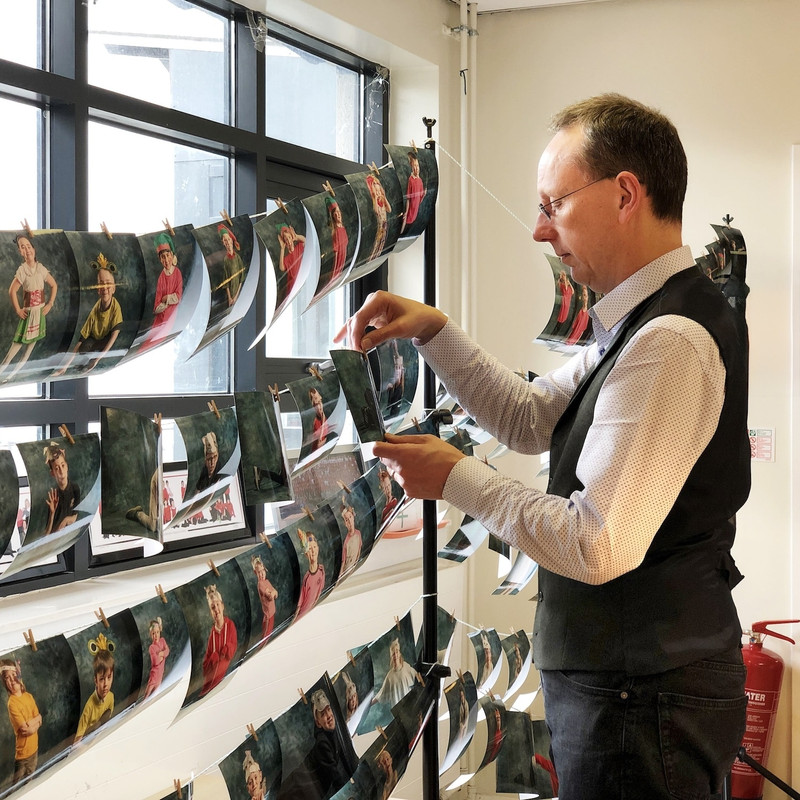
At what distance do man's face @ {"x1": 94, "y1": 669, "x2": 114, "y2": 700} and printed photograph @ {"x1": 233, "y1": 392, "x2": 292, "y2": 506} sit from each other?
Answer: 237 millimetres

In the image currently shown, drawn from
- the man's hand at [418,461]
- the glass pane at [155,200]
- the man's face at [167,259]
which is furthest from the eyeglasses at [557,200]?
the glass pane at [155,200]

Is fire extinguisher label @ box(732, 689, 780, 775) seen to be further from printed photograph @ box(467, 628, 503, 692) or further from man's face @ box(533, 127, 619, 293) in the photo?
man's face @ box(533, 127, 619, 293)

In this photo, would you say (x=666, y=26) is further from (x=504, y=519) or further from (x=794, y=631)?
(x=504, y=519)

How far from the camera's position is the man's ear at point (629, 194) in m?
1.34

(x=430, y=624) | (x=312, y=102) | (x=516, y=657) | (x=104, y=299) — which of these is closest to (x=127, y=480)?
(x=104, y=299)

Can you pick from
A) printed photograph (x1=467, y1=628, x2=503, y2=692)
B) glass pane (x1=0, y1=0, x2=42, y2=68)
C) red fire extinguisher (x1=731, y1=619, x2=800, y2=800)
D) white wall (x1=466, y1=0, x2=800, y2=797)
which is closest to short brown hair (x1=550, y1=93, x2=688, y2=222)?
printed photograph (x1=467, y1=628, x2=503, y2=692)

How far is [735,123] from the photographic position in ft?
11.3

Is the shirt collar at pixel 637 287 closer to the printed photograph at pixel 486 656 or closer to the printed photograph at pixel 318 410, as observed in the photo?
the printed photograph at pixel 318 410

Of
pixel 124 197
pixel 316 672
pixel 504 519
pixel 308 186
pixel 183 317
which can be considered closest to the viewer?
pixel 183 317

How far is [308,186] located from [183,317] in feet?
7.80

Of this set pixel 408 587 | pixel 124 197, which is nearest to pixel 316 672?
pixel 408 587

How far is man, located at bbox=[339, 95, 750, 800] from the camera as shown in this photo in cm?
122

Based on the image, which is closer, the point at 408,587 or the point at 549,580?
the point at 549,580

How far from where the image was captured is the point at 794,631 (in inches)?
132
